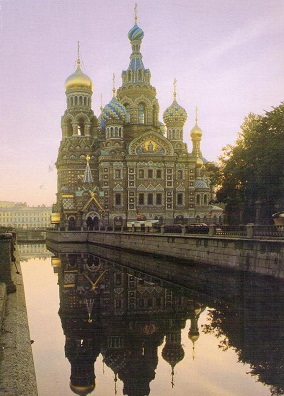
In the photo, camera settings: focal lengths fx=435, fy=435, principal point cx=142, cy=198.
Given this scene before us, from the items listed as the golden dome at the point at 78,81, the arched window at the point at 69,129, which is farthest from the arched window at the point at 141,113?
the arched window at the point at 69,129

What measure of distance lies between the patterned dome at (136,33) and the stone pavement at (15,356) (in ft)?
179

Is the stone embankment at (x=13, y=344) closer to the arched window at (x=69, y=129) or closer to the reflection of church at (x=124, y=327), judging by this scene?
the reflection of church at (x=124, y=327)

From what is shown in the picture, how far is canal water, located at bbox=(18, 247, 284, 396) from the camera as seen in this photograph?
6.95 m

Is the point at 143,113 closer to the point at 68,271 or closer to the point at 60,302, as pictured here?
the point at 68,271

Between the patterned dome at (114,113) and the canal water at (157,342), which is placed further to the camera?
the patterned dome at (114,113)

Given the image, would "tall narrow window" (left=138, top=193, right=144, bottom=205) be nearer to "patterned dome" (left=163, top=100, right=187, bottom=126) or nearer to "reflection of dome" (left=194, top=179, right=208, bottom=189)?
"reflection of dome" (left=194, top=179, right=208, bottom=189)

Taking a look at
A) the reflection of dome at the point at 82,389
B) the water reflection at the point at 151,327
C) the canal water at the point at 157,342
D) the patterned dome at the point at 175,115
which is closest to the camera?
the reflection of dome at the point at 82,389

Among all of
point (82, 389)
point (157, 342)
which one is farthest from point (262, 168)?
point (82, 389)

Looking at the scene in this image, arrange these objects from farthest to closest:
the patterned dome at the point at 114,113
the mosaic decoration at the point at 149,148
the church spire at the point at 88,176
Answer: the patterned dome at the point at 114,113, the mosaic decoration at the point at 149,148, the church spire at the point at 88,176

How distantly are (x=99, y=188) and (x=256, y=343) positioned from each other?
42449mm

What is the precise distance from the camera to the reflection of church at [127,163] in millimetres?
49375

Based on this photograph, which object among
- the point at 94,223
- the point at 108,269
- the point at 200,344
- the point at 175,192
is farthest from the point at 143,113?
the point at 200,344

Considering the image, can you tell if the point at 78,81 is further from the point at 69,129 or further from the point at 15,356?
the point at 15,356

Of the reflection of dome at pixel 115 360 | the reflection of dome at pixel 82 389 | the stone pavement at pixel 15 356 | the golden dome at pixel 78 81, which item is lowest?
the reflection of dome at pixel 82 389
